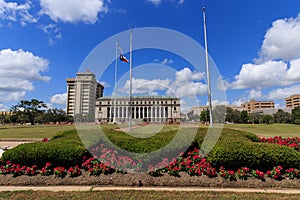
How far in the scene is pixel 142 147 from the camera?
21.1 ft

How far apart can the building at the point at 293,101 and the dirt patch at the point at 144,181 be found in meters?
176

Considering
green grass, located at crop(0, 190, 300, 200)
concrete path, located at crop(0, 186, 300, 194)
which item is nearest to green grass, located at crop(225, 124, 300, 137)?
concrete path, located at crop(0, 186, 300, 194)

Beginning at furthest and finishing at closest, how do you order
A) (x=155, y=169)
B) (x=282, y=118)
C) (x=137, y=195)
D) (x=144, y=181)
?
(x=282, y=118)
(x=155, y=169)
(x=144, y=181)
(x=137, y=195)

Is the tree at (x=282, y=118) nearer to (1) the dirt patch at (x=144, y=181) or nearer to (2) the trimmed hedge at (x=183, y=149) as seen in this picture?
(2) the trimmed hedge at (x=183, y=149)

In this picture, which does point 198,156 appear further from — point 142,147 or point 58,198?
point 58,198

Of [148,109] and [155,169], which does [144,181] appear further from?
[148,109]

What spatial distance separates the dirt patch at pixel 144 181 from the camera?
5152 millimetres

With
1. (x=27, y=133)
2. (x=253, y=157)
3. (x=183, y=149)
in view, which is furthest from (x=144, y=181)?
(x=27, y=133)

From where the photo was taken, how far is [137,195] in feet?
14.7

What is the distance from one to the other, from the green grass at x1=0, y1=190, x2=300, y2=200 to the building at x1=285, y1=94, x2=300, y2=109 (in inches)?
6965

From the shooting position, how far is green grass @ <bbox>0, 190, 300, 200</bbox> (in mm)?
4367

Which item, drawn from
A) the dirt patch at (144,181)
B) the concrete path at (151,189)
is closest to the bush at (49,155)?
the dirt patch at (144,181)

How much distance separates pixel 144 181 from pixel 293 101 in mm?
183480

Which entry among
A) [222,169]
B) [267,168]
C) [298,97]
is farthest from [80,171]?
[298,97]
